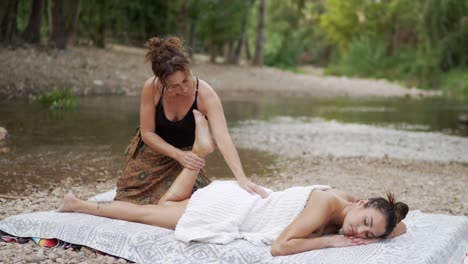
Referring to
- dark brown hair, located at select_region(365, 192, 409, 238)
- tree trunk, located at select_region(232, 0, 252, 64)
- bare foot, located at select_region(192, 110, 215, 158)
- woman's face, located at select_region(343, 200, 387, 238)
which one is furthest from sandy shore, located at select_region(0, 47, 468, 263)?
tree trunk, located at select_region(232, 0, 252, 64)

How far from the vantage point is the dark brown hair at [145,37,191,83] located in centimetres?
379

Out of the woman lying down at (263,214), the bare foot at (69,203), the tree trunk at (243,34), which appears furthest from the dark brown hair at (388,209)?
the tree trunk at (243,34)

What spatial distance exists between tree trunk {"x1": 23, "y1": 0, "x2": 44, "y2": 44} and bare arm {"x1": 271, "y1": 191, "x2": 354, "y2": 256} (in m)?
15.3

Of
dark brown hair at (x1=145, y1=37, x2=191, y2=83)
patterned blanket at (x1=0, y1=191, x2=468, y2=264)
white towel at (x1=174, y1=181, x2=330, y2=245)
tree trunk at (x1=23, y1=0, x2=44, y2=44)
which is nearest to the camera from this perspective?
patterned blanket at (x1=0, y1=191, x2=468, y2=264)

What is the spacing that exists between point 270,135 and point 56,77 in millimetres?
6234

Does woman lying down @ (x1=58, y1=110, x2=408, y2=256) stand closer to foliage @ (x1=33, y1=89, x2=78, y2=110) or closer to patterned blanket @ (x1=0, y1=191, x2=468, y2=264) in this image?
patterned blanket @ (x1=0, y1=191, x2=468, y2=264)

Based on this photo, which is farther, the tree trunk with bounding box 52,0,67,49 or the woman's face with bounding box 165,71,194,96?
the tree trunk with bounding box 52,0,67,49

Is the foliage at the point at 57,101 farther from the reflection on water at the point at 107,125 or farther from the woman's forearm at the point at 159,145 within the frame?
the woman's forearm at the point at 159,145

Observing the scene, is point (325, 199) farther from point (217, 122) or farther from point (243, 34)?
point (243, 34)

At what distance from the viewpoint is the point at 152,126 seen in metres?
4.23

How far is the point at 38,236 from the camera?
384 cm

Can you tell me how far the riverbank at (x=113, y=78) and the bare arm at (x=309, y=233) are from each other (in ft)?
33.2

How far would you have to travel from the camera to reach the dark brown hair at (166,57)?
3795 mm

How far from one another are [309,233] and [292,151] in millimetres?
5269
